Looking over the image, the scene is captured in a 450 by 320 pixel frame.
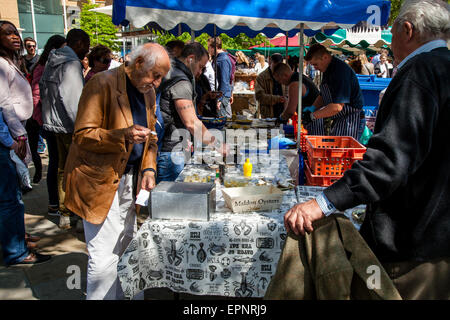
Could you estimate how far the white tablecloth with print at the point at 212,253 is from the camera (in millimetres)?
2246

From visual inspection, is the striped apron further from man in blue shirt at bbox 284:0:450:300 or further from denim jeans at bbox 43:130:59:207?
denim jeans at bbox 43:130:59:207

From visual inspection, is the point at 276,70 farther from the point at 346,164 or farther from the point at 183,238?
the point at 183,238

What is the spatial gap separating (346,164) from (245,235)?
1.34 m

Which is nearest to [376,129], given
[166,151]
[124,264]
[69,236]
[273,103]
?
[124,264]

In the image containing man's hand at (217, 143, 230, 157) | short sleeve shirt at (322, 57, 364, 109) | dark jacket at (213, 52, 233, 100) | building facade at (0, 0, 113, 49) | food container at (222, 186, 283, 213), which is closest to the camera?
food container at (222, 186, 283, 213)

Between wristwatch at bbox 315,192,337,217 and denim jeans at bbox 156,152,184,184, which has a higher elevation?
wristwatch at bbox 315,192,337,217

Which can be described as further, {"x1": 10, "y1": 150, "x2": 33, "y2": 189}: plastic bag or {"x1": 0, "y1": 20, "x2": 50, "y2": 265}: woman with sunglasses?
{"x1": 10, "y1": 150, "x2": 33, "y2": 189}: plastic bag

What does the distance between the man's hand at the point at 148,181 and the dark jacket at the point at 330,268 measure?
137 cm

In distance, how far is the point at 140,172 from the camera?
2.69m

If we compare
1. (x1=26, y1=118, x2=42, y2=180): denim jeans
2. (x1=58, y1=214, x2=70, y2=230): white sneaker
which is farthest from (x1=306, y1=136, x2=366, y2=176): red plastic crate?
(x1=26, y1=118, x2=42, y2=180): denim jeans

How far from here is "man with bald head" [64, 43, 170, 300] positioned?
2258 mm

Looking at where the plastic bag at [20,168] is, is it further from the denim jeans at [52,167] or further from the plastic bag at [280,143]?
the plastic bag at [280,143]

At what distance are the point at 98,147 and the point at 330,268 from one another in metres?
1.55

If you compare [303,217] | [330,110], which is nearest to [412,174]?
[303,217]
